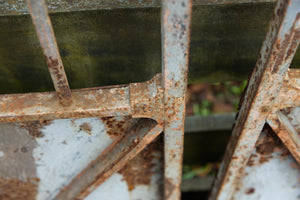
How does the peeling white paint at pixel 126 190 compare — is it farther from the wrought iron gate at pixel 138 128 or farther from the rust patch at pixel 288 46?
the rust patch at pixel 288 46

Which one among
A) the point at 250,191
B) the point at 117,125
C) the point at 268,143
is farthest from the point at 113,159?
the point at 250,191

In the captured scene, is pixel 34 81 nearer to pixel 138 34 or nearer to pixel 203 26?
pixel 138 34

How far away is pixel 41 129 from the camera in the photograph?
128 centimetres

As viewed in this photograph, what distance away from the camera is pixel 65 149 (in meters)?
1.37

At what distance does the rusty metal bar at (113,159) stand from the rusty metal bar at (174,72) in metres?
0.08

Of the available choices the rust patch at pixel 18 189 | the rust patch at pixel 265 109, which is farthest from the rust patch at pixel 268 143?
the rust patch at pixel 18 189

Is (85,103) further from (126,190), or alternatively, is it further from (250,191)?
(250,191)

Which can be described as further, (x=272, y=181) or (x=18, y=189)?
(x=272, y=181)

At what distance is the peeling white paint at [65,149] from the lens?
50.4 inches

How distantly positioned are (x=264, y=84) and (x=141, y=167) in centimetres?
79

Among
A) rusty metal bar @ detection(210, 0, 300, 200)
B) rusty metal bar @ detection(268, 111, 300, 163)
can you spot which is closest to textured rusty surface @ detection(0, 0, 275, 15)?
rusty metal bar @ detection(210, 0, 300, 200)

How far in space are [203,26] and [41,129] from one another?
839 millimetres

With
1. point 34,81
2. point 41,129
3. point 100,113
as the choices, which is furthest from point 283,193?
point 34,81

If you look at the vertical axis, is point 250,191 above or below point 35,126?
below
